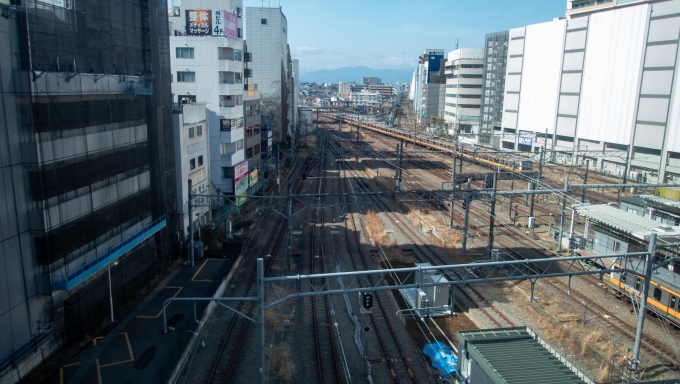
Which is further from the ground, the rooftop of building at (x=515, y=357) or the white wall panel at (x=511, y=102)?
the white wall panel at (x=511, y=102)

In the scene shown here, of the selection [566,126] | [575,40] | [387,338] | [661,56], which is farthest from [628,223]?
[575,40]

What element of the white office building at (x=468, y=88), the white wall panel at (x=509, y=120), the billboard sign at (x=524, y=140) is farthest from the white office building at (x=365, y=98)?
the billboard sign at (x=524, y=140)

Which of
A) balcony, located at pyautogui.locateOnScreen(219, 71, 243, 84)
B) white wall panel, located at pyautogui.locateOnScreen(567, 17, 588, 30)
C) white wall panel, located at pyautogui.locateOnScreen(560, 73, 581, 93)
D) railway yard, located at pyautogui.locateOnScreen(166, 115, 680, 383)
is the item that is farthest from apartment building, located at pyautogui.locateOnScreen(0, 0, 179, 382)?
white wall panel, located at pyautogui.locateOnScreen(567, 17, 588, 30)

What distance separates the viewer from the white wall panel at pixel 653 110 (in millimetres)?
33188

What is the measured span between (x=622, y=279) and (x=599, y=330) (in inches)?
101

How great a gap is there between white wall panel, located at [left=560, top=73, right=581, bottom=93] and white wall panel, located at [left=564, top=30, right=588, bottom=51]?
2.37 meters

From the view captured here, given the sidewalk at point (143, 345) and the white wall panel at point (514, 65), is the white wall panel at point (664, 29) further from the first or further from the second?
the sidewalk at point (143, 345)

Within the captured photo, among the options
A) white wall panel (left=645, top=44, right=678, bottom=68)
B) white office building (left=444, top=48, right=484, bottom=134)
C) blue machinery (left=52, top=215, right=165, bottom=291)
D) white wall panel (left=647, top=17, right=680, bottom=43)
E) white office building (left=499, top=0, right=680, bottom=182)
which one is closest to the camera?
blue machinery (left=52, top=215, right=165, bottom=291)

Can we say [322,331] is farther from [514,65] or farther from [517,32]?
[517,32]

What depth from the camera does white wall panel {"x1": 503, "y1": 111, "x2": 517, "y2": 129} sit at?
5034 centimetres

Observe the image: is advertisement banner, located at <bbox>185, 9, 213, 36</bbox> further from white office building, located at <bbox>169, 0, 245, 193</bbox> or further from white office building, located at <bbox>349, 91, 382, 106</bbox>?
white office building, located at <bbox>349, 91, 382, 106</bbox>

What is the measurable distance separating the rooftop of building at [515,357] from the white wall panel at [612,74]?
107 ft

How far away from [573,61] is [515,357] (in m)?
39.9

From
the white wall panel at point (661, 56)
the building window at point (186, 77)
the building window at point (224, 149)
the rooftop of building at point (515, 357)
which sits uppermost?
the white wall panel at point (661, 56)
